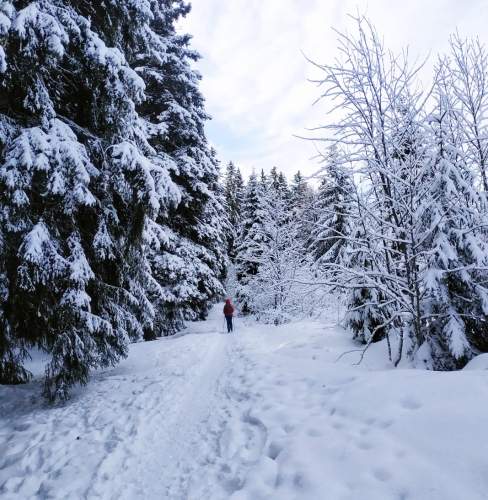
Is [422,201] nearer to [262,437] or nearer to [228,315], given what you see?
[262,437]

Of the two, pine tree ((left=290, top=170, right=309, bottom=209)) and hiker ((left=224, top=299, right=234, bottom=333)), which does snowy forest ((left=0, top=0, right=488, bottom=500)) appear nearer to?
hiker ((left=224, top=299, right=234, bottom=333))

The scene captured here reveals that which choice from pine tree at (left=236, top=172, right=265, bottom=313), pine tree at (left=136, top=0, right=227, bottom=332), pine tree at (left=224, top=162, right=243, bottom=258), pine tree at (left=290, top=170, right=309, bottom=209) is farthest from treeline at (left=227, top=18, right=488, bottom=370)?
pine tree at (left=224, top=162, right=243, bottom=258)

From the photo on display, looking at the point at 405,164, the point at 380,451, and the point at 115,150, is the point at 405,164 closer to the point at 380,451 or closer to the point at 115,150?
the point at 380,451

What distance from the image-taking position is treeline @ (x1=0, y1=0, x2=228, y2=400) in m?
4.71

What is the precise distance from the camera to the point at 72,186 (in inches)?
209

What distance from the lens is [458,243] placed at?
4840 mm

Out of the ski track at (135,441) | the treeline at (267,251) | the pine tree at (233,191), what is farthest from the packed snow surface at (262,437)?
the pine tree at (233,191)

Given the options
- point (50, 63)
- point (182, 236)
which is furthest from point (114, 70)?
point (182, 236)

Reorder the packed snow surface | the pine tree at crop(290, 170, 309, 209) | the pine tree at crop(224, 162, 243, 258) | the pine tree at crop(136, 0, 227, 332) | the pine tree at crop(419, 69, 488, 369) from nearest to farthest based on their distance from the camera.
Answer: the packed snow surface → the pine tree at crop(419, 69, 488, 369) → the pine tree at crop(136, 0, 227, 332) → the pine tree at crop(290, 170, 309, 209) → the pine tree at crop(224, 162, 243, 258)

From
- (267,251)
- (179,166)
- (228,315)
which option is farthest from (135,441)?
(267,251)

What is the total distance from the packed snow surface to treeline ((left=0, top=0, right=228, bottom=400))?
42.3 inches

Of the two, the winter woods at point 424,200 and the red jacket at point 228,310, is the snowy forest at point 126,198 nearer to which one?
the winter woods at point 424,200

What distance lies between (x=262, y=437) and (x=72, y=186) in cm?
481

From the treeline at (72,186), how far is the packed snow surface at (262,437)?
1073mm
